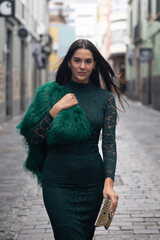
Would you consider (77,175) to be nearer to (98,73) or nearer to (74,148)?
(74,148)

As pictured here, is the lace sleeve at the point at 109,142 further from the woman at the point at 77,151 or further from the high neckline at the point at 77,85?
the high neckline at the point at 77,85

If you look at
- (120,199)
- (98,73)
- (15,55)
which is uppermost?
(98,73)

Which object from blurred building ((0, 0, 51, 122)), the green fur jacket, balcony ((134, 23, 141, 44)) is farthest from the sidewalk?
balcony ((134, 23, 141, 44))

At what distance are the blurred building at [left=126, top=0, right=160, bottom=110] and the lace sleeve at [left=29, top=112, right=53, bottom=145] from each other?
18534 mm

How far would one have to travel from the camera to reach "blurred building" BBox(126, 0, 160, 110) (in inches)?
941

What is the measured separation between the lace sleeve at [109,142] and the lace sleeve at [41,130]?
0.34 m

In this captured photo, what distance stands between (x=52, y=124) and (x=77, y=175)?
0.33 m

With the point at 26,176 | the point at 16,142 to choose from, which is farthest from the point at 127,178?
the point at 16,142

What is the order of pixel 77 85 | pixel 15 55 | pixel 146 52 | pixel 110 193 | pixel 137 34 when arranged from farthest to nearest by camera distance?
pixel 137 34 → pixel 146 52 → pixel 15 55 → pixel 77 85 → pixel 110 193

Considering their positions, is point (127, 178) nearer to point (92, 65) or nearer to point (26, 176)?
point (26, 176)

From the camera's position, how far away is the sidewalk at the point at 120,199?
4.41 meters

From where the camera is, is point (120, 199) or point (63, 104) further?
point (120, 199)

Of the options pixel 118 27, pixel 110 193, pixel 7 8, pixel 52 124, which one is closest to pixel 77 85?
pixel 52 124

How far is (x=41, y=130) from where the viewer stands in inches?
108
